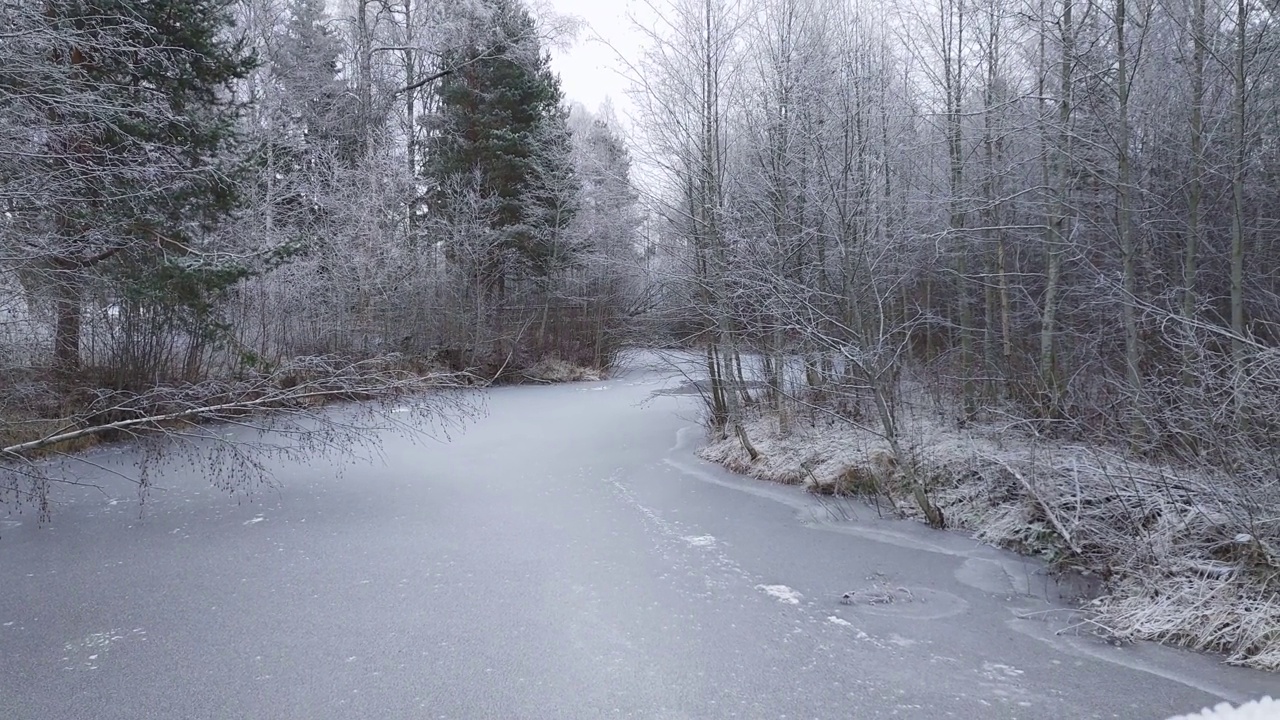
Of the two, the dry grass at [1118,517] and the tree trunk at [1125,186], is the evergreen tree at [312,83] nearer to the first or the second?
the dry grass at [1118,517]

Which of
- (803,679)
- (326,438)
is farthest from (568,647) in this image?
(326,438)

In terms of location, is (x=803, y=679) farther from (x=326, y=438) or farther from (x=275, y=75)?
(x=275, y=75)

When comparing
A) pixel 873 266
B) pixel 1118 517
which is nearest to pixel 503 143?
pixel 873 266

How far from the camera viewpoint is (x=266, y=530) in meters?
5.91

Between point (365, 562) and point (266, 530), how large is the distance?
4.20 feet

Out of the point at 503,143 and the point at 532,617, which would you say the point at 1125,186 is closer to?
the point at 532,617

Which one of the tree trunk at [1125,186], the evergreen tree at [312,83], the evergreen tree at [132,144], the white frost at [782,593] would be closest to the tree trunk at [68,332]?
the evergreen tree at [132,144]

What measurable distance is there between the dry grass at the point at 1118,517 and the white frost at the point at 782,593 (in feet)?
5.10

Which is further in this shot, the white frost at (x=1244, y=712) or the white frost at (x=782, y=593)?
the white frost at (x=782, y=593)

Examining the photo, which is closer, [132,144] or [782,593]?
[782,593]

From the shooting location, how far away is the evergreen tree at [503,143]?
1853cm

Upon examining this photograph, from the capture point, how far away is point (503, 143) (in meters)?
18.5

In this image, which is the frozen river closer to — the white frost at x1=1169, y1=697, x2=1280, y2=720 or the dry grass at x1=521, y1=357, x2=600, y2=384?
the white frost at x1=1169, y1=697, x2=1280, y2=720

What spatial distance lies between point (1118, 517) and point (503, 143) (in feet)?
53.2
